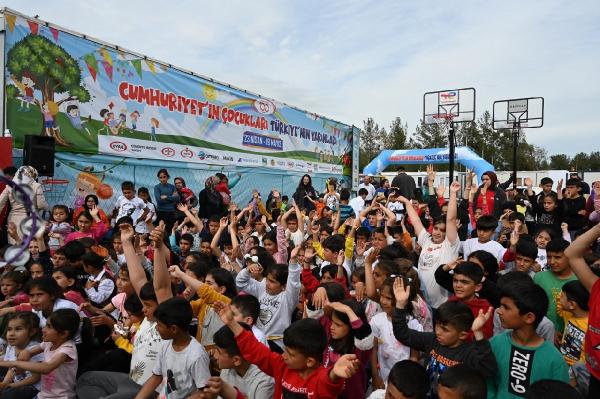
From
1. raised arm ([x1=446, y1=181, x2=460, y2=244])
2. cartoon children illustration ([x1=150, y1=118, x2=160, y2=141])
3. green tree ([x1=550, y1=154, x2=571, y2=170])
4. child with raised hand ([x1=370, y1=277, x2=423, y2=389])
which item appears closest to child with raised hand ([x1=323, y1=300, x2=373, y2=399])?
child with raised hand ([x1=370, y1=277, x2=423, y2=389])

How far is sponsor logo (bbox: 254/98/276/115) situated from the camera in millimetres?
12941

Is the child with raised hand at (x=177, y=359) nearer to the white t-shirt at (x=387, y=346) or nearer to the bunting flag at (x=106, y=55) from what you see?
the white t-shirt at (x=387, y=346)

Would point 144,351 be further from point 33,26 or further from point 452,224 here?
point 33,26

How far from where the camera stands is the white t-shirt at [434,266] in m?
4.08

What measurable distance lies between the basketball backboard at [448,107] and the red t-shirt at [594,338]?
14395mm

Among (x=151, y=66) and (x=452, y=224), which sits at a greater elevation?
(x=151, y=66)

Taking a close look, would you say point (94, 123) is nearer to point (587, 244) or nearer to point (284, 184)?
point (284, 184)

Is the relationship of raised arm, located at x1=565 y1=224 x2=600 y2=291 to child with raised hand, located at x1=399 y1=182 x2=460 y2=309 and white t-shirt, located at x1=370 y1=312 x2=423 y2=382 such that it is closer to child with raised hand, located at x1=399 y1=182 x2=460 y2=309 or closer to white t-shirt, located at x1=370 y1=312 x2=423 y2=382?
white t-shirt, located at x1=370 y1=312 x2=423 y2=382

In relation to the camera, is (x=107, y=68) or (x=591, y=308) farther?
(x=107, y=68)

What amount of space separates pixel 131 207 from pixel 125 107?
234 cm

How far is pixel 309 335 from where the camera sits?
2.40m

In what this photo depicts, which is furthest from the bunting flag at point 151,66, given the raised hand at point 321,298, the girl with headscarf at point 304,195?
the raised hand at point 321,298

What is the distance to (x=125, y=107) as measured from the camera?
29.7ft

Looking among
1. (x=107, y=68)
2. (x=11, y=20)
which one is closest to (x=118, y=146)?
(x=107, y=68)
